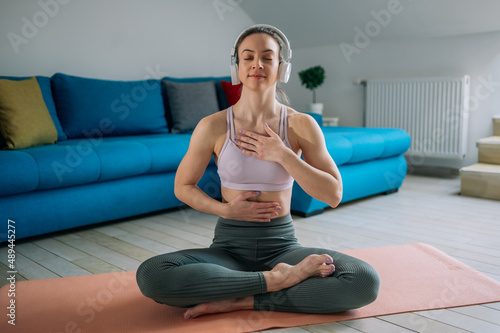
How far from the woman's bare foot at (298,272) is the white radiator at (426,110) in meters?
3.14

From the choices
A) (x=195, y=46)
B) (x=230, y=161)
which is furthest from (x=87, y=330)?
(x=195, y=46)

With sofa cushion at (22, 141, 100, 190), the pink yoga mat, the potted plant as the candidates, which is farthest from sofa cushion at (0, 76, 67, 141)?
the potted plant

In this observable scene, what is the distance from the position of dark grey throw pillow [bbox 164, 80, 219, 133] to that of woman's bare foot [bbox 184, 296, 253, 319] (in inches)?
89.1

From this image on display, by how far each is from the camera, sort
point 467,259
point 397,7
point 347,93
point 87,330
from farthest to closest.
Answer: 1. point 347,93
2. point 397,7
3. point 467,259
4. point 87,330

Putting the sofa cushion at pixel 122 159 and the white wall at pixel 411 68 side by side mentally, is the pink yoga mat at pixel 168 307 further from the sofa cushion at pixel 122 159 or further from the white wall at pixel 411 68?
the white wall at pixel 411 68

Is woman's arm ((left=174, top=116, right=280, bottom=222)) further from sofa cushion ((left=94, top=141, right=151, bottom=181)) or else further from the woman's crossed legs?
sofa cushion ((left=94, top=141, right=151, bottom=181))

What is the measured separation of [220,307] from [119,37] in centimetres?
305

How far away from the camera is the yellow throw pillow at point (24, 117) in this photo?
262cm

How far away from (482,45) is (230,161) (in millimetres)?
3341

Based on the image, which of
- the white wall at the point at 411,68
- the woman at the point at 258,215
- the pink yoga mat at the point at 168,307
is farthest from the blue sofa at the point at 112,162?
the woman at the point at 258,215

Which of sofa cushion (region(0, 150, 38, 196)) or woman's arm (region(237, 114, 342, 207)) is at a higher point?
woman's arm (region(237, 114, 342, 207))

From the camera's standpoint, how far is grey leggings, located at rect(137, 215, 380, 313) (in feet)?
4.69

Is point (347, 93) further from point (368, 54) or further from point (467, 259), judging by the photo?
point (467, 259)

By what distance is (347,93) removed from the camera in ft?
16.5
